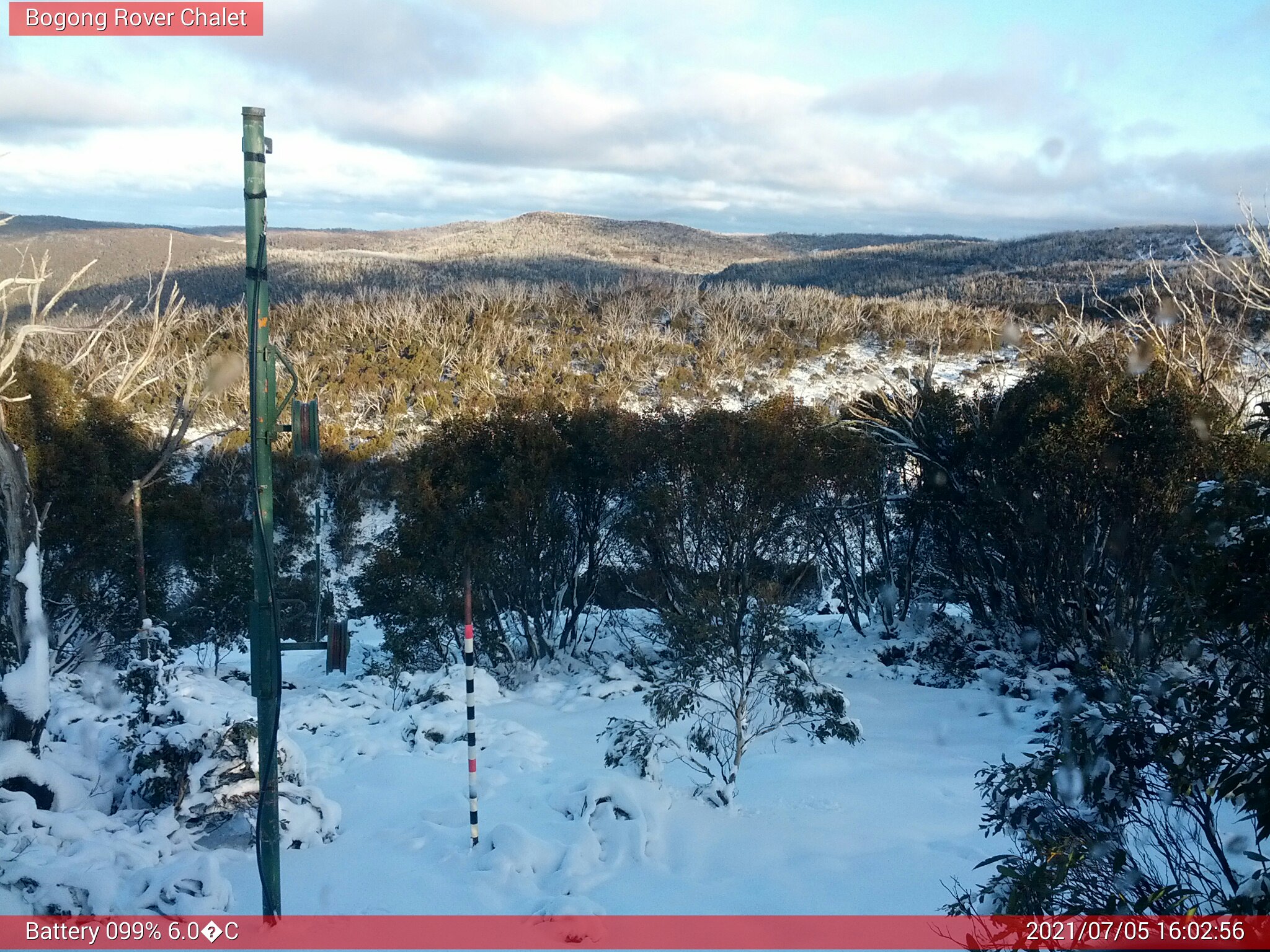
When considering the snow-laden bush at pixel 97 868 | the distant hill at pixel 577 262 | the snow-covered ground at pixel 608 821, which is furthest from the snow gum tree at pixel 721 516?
the distant hill at pixel 577 262

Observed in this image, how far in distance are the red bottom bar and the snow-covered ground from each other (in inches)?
5.0

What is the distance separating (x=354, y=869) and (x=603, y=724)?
13.1ft

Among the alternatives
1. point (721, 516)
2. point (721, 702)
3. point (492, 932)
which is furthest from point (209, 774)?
point (721, 516)

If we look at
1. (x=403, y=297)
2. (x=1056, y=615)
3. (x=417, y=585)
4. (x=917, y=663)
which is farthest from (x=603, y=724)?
(x=403, y=297)

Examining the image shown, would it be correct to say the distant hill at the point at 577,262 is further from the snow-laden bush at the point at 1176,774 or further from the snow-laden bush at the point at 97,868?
the snow-laden bush at the point at 1176,774

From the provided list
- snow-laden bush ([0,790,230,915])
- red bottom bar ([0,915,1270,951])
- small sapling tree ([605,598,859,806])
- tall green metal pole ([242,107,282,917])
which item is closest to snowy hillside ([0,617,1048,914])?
snow-laden bush ([0,790,230,915])

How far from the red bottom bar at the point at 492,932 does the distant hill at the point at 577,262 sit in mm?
32817

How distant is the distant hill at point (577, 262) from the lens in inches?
2106

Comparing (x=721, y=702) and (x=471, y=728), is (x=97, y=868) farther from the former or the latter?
(x=721, y=702)

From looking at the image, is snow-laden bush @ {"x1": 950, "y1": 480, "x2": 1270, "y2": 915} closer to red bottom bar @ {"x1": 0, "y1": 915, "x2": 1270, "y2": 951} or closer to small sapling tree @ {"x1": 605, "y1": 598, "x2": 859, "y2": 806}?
red bottom bar @ {"x1": 0, "y1": 915, "x2": 1270, "y2": 951}

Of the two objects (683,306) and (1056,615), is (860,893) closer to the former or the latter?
(1056,615)

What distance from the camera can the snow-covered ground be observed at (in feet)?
17.1

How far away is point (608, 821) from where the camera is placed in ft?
19.8

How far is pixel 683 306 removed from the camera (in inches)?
1393
